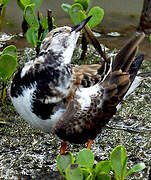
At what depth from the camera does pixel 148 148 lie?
353 centimetres

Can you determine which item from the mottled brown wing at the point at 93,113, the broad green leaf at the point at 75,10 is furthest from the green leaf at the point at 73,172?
the broad green leaf at the point at 75,10

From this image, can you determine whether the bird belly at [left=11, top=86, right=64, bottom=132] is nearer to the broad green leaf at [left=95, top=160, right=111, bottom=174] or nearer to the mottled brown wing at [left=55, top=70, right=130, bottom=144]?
the mottled brown wing at [left=55, top=70, right=130, bottom=144]

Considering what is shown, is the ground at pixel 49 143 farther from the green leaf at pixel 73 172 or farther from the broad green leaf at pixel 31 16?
the broad green leaf at pixel 31 16

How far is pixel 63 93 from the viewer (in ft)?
9.82

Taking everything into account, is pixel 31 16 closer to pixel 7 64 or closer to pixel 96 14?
pixel 96 14

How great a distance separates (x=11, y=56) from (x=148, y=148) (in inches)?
46.3

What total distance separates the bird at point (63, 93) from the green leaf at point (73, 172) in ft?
1.19

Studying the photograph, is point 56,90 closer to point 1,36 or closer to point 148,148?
point 148,148

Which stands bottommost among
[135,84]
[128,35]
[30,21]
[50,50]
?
[128,35]

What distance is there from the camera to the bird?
2.98 meters

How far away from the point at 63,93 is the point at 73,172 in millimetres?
534

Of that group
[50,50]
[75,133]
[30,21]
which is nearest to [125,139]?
[75,133]

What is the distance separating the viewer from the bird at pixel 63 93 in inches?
117

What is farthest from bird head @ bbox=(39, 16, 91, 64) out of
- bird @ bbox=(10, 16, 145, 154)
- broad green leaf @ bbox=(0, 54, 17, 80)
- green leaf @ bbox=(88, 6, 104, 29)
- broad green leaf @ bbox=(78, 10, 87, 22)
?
green leaf @ bbox=(88, 6, 104, 29)
